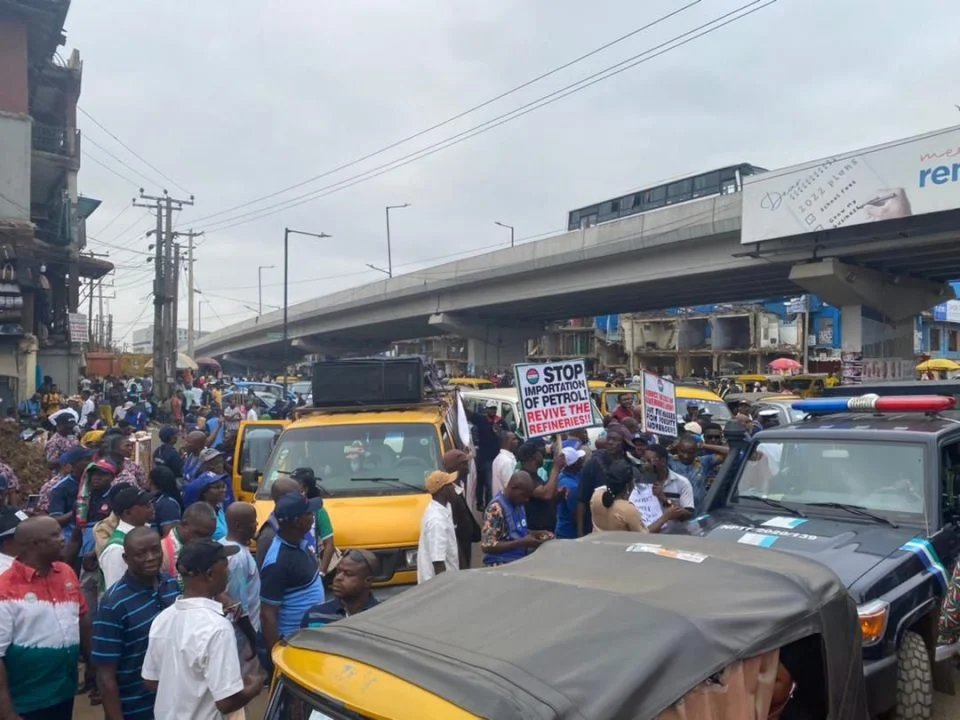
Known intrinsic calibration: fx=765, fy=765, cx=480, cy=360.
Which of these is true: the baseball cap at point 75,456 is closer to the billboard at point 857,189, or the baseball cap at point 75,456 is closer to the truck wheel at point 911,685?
the truck wheel at point 911,685

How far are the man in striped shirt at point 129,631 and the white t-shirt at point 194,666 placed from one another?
43 centimetres

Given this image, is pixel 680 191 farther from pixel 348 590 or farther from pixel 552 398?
pixel 348 590

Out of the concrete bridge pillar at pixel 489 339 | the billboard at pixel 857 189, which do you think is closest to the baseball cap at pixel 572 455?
the billboard at pixel 857 189

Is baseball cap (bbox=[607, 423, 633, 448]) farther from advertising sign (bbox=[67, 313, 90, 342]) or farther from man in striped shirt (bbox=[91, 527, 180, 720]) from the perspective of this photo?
advertising sign (bbox=[67, 313, 90, 342])

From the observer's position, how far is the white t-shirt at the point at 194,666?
9.60 ft

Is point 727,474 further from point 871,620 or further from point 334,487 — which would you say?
point 334,487

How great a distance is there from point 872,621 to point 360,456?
4.41 m

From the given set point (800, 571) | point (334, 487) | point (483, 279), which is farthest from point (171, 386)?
point (800, 571)

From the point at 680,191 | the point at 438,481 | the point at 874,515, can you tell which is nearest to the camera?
the point at 874,515

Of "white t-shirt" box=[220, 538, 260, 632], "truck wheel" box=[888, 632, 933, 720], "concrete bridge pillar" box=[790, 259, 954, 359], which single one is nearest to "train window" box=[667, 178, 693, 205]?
"concrete bridge pillar" box=[790, 259, 954, 359]

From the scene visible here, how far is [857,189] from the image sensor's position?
2159 centimetres

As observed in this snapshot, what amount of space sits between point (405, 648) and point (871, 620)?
306 centimetres

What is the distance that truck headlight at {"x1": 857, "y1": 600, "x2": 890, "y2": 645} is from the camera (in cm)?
407

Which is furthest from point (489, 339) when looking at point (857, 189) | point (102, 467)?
point (102, 467)
